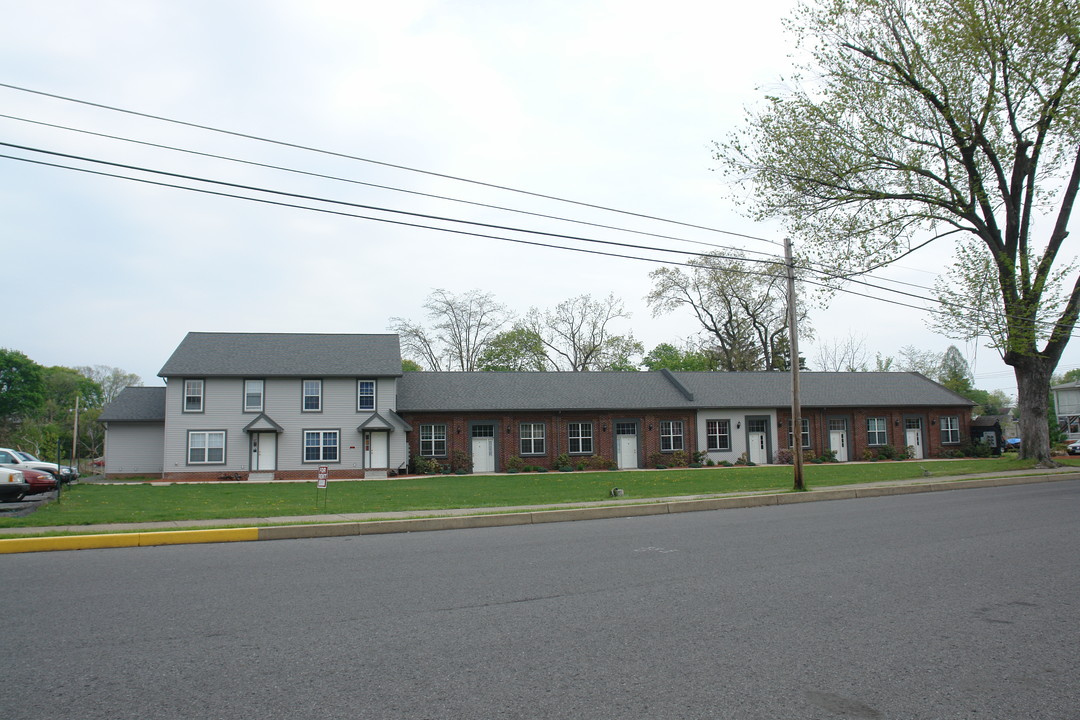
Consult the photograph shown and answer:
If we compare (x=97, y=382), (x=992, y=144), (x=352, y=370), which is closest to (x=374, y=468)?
(x=352, y=370)

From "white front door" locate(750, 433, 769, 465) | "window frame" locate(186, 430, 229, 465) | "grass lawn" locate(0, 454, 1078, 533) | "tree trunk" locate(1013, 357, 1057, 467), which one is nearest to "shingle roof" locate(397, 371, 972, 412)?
"white front door" locate(750, 433, 769, 465)

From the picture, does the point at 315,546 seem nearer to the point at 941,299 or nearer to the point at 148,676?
the point at 148,676

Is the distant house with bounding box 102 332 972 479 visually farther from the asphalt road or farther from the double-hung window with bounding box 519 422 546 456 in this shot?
the asphalt road

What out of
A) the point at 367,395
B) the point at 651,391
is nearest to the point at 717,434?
the point at 651,391

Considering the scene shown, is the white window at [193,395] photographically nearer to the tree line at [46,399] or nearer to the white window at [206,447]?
the white window at [206,447]

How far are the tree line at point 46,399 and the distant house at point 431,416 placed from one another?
51.3ft

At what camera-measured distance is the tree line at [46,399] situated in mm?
53656

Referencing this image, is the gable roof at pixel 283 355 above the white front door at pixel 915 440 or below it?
above

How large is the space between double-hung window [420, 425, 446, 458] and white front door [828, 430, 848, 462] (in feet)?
73.4

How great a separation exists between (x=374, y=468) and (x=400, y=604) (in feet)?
97.9

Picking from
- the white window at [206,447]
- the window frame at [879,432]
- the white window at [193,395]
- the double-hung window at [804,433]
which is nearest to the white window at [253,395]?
the white window at [206,447]

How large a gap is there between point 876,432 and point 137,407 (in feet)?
134

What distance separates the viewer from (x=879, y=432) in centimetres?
4391

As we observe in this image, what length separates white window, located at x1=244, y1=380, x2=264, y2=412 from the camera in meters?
36.0
